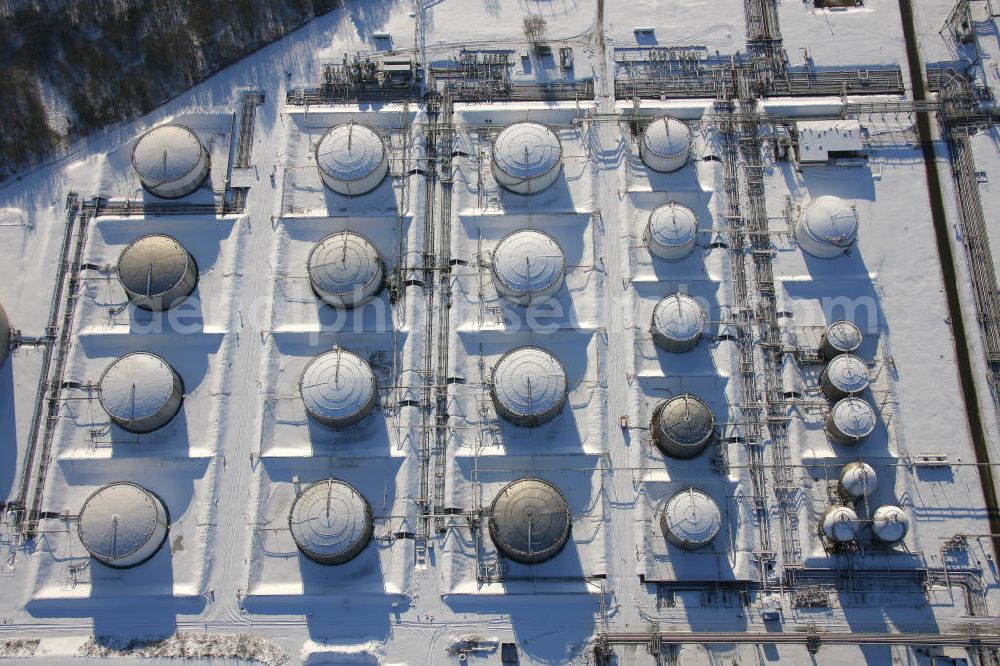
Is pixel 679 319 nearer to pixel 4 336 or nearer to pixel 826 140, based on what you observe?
pixel 826 140

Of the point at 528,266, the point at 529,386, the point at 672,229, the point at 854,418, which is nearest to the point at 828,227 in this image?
the point at 672,229

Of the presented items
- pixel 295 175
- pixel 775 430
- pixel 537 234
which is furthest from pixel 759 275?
pixel 295 175

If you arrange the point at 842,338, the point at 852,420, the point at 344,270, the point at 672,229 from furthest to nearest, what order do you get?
the point at 672,229, the point at 344,270, the point at 842,338, the point at 852,420

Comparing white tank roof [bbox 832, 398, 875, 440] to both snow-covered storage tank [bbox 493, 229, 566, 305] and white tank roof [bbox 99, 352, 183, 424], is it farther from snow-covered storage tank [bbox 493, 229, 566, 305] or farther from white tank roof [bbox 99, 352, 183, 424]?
white tank roof [bbox 99, 352, 183, 424]

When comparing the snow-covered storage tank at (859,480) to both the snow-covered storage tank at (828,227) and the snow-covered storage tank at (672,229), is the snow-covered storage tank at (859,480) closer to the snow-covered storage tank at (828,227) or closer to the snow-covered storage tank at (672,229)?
the snow-covered storage tank at (828,227)

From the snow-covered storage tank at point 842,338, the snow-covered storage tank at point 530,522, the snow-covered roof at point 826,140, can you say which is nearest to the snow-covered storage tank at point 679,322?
the snow-covered storage tank at point 842,338

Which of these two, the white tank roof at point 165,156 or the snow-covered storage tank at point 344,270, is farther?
the white tank roof at point 165,156

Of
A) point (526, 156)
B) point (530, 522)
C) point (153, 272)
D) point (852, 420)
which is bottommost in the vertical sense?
point (530, 522)
